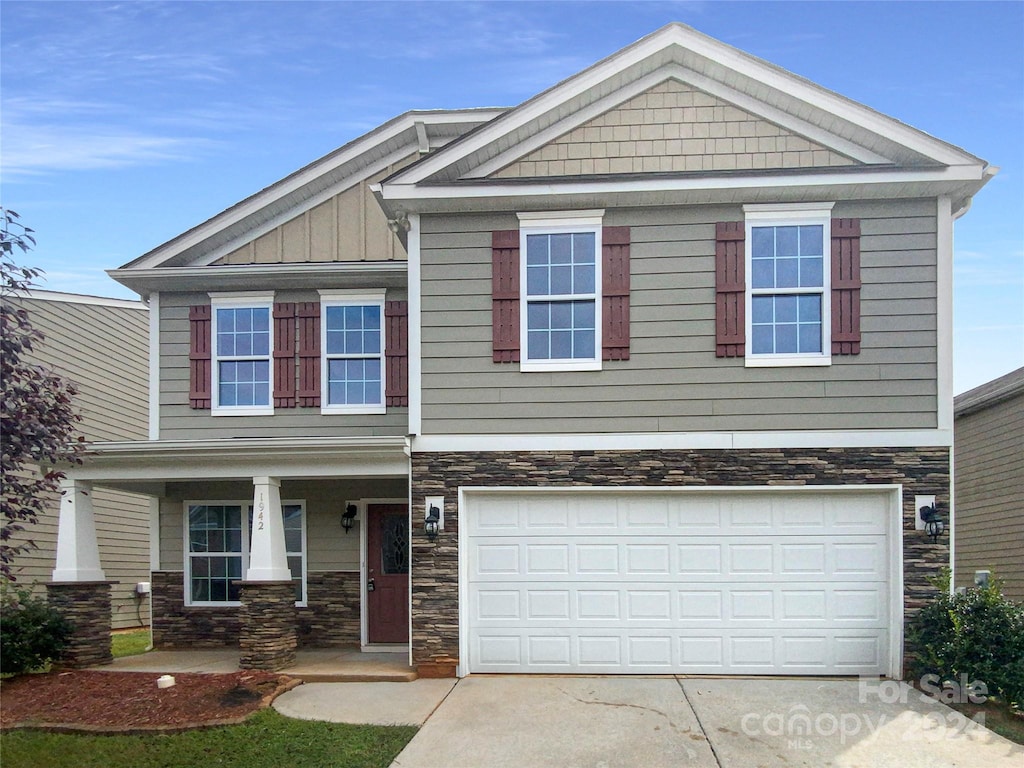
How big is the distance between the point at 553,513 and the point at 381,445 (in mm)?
2144

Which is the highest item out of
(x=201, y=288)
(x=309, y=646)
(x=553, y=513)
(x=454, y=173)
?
(x=454, y=173)

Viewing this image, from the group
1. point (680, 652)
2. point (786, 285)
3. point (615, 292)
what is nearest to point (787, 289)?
point (786, 285)

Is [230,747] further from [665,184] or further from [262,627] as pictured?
[665,184]

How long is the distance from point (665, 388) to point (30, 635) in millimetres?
7922

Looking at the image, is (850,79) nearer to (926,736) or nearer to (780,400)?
(780,400)

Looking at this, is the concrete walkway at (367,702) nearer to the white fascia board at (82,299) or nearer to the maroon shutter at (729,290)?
the maroon shutter at (729,290)

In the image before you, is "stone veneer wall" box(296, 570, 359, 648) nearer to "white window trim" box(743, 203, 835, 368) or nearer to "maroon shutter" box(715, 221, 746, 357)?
"maroon shutter" box(715, 221, 746, 357)

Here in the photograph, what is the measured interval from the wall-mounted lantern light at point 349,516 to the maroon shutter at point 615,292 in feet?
14.6

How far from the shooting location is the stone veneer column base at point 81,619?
1020 cm

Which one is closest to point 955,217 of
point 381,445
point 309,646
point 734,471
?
point 734,471

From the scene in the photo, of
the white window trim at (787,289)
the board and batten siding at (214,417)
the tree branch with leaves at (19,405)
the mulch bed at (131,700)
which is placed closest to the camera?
the tree branch with leaves at (19,405)

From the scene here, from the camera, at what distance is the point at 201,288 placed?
12.1m

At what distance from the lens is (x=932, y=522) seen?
30.2 ft

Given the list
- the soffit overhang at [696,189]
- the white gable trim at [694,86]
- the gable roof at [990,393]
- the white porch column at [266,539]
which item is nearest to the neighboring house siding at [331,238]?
the soffit overhang at [696,189]
